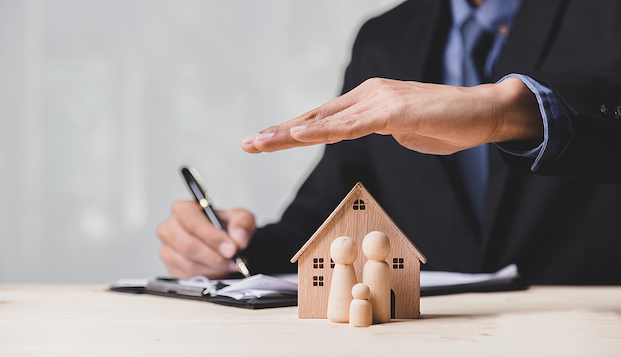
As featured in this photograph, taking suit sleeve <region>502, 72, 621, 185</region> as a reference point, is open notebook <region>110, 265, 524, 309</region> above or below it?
below

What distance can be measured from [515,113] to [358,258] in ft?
0.99

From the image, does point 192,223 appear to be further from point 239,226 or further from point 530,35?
point 530,35

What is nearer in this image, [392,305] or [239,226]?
[392,305]

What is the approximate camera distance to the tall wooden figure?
0.51 meters

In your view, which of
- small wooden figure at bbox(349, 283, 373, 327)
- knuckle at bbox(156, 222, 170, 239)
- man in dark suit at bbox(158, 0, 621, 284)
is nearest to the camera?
small wooden figure at bbox(349, 283, 373, 327)

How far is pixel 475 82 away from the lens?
137cm

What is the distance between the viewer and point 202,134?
2543 mm

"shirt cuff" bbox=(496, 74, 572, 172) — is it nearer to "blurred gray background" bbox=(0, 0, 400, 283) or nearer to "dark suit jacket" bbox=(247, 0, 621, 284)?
"dark suit jacket" bbox=(247, 0, 621, 284)

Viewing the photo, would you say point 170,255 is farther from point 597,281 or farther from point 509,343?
point 597,281

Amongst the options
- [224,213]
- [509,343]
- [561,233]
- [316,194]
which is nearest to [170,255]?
[224,213]

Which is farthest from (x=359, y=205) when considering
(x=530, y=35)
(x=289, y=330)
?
(x=530, y=35)

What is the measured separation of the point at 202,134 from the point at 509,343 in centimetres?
228

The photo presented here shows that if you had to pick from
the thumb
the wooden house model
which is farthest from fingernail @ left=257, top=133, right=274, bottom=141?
the thumb

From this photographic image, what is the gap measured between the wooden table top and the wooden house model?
0.03 meters
